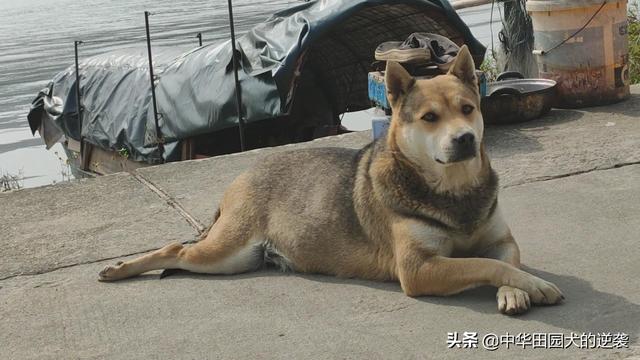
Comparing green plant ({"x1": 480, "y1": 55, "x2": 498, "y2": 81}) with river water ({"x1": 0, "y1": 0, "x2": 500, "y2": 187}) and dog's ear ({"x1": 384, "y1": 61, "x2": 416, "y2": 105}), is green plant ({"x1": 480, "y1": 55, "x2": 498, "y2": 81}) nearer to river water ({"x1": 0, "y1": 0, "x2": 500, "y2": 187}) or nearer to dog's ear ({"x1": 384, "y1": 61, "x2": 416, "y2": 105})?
river water ({"x1": 0, "y1": 0, "x2": 500, "y2": 187})

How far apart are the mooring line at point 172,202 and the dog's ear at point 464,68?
2.17 m

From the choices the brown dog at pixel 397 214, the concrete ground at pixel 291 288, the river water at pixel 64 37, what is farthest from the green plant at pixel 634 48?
the brown dog at pixel 397 214

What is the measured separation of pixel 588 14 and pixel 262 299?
16.0ft

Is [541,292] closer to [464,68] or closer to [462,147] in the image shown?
[462,147]

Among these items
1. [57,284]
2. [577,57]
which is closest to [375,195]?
[57,284]

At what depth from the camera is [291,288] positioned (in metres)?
4.90

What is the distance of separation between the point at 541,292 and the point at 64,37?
24589mm

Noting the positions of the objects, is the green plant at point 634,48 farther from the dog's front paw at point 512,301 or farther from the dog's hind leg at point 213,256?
the dog's front paw at point 512,301

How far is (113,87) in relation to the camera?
12430 mm

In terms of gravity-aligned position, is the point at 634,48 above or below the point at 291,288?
below

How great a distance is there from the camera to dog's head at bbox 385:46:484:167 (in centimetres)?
439

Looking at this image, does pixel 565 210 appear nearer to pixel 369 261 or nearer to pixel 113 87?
pixel 369 261

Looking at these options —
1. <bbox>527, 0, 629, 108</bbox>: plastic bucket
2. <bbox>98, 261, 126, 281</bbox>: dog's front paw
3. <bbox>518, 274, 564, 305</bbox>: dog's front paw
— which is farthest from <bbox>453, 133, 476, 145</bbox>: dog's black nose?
<bbox>527, 0, 629, 108</bbox>: plastic bucket

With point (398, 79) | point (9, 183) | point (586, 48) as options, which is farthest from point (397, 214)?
point (9, 183)
